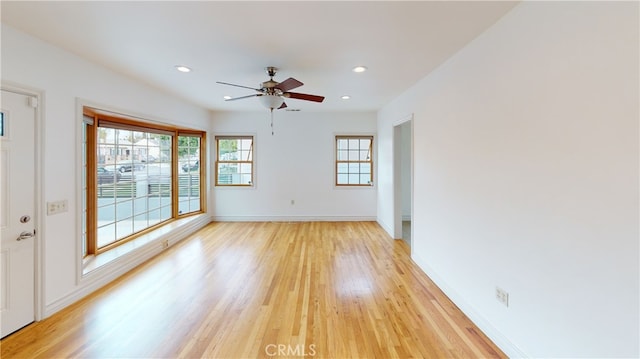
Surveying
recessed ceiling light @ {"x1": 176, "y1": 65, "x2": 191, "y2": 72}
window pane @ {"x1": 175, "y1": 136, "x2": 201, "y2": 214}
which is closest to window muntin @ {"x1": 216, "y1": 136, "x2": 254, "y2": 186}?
window pane @ {"x1": 175, "y1": 136, "x2": 201, "y2": 214}

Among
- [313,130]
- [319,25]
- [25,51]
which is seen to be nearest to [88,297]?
[25,51]

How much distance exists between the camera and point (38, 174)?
2.45m

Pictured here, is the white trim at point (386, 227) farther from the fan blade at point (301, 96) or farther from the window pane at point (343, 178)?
the fan blade at point (301, 96)

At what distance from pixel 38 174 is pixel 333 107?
461cm

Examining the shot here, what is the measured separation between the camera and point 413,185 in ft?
13.0

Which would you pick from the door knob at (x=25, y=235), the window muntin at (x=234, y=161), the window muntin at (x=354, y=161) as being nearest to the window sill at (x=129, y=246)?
the door knob at (x=25, y=235)

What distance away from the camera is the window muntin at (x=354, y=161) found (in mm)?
6488

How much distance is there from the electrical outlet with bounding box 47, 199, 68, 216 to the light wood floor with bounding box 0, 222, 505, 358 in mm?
982

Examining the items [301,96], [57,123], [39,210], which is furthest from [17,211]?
[301,96]

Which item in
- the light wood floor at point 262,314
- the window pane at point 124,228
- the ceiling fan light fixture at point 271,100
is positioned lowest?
the light wood floor at point 262,314

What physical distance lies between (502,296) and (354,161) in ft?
15.3

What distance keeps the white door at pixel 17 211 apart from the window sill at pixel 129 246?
58 cm

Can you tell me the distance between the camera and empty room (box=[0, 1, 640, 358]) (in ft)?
4.76

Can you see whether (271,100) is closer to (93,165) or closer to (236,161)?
(93,165)
